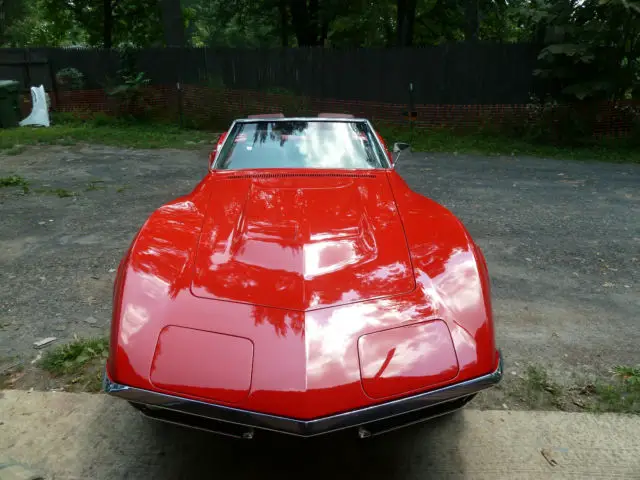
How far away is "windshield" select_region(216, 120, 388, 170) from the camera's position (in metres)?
3.95

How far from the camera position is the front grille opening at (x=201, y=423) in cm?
205

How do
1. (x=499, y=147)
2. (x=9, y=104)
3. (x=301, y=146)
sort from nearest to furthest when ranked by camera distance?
1. (x=301, y=146)
2. (x=499, y=147)
3. (x=9, y=104)

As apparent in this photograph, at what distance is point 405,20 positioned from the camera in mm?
17125

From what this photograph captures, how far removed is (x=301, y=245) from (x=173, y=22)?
52.0 feet

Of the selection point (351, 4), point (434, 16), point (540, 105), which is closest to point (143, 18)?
point (351, 4)

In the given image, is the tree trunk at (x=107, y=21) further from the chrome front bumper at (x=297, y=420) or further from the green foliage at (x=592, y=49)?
the chrome front bumper at (x=297, y=420)

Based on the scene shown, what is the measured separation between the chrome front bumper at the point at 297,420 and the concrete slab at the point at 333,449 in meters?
0.47

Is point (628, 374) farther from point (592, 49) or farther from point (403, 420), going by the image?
point (592, 49)

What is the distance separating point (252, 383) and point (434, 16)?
1935cm

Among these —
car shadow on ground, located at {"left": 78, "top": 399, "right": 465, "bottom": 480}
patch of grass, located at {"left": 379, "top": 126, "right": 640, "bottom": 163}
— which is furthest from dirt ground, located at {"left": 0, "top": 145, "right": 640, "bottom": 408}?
patch of grass, located at {"left": 379, "top": 126, "right": 640, "bottom": 163}

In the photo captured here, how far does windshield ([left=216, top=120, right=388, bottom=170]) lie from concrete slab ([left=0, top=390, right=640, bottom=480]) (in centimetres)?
191

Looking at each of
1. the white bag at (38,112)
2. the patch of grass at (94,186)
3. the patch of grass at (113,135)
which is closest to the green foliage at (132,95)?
the patch of grass at (113,135)

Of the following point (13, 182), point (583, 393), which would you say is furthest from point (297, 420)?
point (13, 182)

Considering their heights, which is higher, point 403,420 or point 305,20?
point 305,20
